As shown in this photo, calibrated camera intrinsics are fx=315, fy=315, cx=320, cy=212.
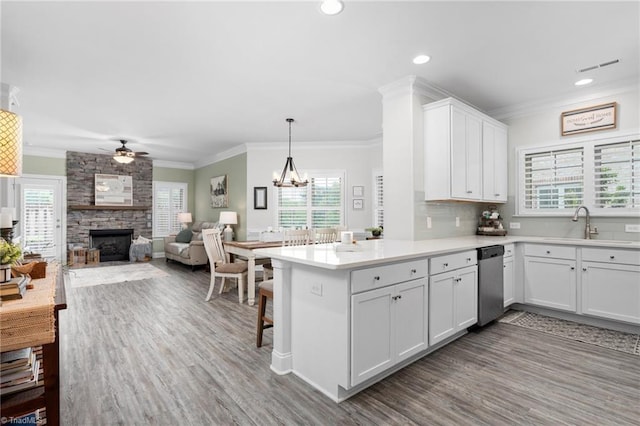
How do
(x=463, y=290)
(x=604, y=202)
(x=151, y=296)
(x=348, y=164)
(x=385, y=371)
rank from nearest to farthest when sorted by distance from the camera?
(x=385, y=371)
(x=463, y=290)
(x=604, y=202)
(x=151, y=296)
(x=348, y=164)

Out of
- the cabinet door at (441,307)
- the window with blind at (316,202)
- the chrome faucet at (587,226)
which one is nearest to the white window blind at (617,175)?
the chrome faucet at (587,226)

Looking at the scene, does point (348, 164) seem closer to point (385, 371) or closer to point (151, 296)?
point (151, 296)

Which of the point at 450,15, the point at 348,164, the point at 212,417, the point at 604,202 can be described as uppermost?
the point at 450,15

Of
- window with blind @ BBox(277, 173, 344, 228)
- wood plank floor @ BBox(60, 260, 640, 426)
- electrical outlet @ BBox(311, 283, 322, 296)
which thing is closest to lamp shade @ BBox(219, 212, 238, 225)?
window with blind @ BBox(277, 173, 344, 228)

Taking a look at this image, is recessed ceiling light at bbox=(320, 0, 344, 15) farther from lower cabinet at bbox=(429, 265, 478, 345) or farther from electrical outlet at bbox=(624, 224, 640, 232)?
electrical outlet at bbox=(624, 224, 640, 232)

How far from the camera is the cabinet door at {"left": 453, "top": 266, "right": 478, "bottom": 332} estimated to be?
2920mm

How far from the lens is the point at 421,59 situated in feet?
9.99

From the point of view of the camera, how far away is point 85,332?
3326mm

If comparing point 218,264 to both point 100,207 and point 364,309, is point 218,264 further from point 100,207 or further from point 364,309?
point 100,207

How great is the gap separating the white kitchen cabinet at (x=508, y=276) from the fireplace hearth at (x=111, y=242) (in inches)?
342

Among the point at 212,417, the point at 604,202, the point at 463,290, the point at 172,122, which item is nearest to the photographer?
the point at 212,417

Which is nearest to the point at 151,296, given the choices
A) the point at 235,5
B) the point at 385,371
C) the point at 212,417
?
the point at 212,417

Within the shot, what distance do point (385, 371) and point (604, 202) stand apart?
11.1ft

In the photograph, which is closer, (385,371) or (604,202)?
(385,371)
